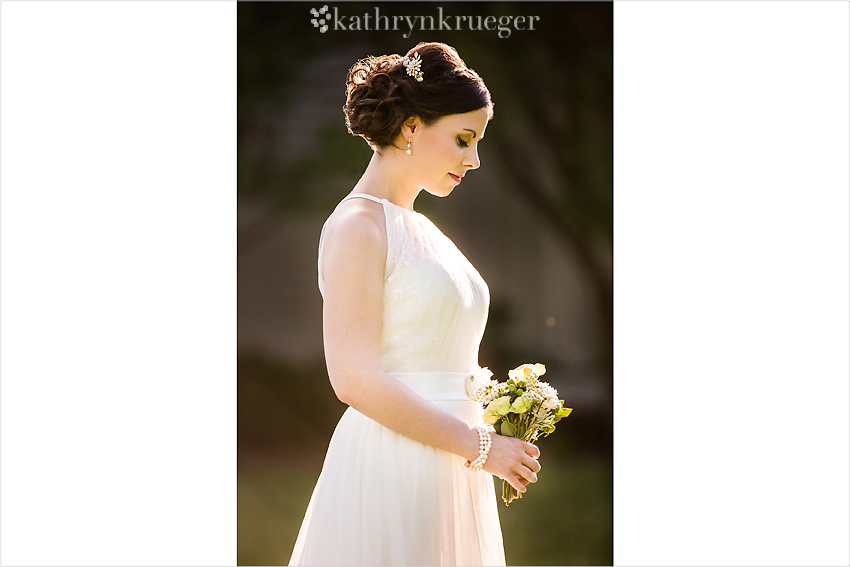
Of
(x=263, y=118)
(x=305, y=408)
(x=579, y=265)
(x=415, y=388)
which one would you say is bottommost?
(x=305, y=408)

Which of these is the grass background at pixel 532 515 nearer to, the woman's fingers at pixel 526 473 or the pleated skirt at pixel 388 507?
the pleated skirt at pixel 388 507

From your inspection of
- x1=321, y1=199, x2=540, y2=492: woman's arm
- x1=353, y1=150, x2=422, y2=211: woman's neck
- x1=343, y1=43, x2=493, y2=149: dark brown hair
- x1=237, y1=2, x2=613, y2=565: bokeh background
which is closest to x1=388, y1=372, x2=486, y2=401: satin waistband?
x1=321, y1=199, x2=540, y2=492: woman's arm

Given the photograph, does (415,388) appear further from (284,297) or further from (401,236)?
(284,297)

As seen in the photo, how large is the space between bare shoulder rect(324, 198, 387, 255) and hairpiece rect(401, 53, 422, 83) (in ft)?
1.32

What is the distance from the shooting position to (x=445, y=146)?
6.12ft

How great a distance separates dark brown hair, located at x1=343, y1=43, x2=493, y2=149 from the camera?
6.07 feet

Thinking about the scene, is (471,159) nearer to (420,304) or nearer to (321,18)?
(420,304)

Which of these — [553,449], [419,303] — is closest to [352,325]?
[419,303]

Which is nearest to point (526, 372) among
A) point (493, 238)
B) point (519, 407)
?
point (519, 407)

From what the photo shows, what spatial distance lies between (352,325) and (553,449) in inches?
77.5

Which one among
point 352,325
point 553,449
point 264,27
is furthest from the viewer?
point 553,449

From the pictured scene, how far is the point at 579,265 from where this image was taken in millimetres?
3113

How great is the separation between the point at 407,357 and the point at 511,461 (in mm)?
381

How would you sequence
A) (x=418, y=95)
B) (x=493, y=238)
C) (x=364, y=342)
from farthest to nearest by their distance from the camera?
(x=493, y=238) → (x=418, y=95) → (x=364, y=342)
